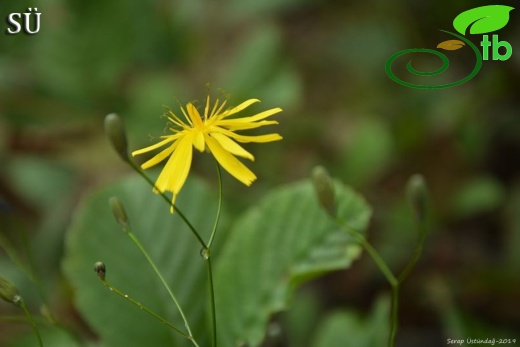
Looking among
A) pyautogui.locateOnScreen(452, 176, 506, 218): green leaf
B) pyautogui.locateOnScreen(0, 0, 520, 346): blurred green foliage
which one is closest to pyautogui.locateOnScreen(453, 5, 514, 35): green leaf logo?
pyautogui.locateOnScreen(0, 0, 520, 346): blurred green foliage

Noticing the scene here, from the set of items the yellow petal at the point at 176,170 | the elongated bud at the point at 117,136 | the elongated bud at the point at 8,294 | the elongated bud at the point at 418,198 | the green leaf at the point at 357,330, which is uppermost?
the elongated bud at the point at 117,136

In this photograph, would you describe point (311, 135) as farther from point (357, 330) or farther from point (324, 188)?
point (324, 188)

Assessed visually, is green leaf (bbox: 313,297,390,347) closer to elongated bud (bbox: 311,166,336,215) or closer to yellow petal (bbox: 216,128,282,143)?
elongated bud (bbox: 311,166,336,215)

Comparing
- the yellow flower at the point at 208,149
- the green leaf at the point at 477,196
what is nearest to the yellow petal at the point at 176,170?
the yellow flower at the point at 208,149

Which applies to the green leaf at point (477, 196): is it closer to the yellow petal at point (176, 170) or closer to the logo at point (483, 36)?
the logo at point (483, 36)

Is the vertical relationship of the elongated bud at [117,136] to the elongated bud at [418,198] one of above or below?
above

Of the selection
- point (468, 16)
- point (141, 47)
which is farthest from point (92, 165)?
point (468, 16)
